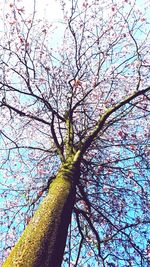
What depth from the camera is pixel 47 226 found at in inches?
Result: 123

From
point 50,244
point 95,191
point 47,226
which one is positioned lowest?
point 50,244

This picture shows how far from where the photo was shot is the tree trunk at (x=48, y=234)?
2.68m

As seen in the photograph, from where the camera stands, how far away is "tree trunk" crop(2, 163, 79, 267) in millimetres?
2677

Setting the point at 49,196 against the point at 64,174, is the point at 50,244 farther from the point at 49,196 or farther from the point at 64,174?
the point at 64,174

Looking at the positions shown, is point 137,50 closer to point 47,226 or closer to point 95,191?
point 95,191

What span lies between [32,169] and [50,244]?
16.7 ft

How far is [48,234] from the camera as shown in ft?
9.89

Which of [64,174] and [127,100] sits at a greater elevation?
[127,100]

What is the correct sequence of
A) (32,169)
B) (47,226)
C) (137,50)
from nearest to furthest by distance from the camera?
1. (47,226)
2. (137,50)
3. (32,169)

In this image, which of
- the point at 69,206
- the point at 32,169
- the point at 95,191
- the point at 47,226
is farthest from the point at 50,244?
the point at 32,169

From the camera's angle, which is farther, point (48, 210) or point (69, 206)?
point (69, 206)

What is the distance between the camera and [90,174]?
667 cm

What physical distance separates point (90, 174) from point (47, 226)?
3.60 m

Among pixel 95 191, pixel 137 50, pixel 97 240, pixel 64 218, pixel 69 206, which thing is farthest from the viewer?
pixel 95 191
